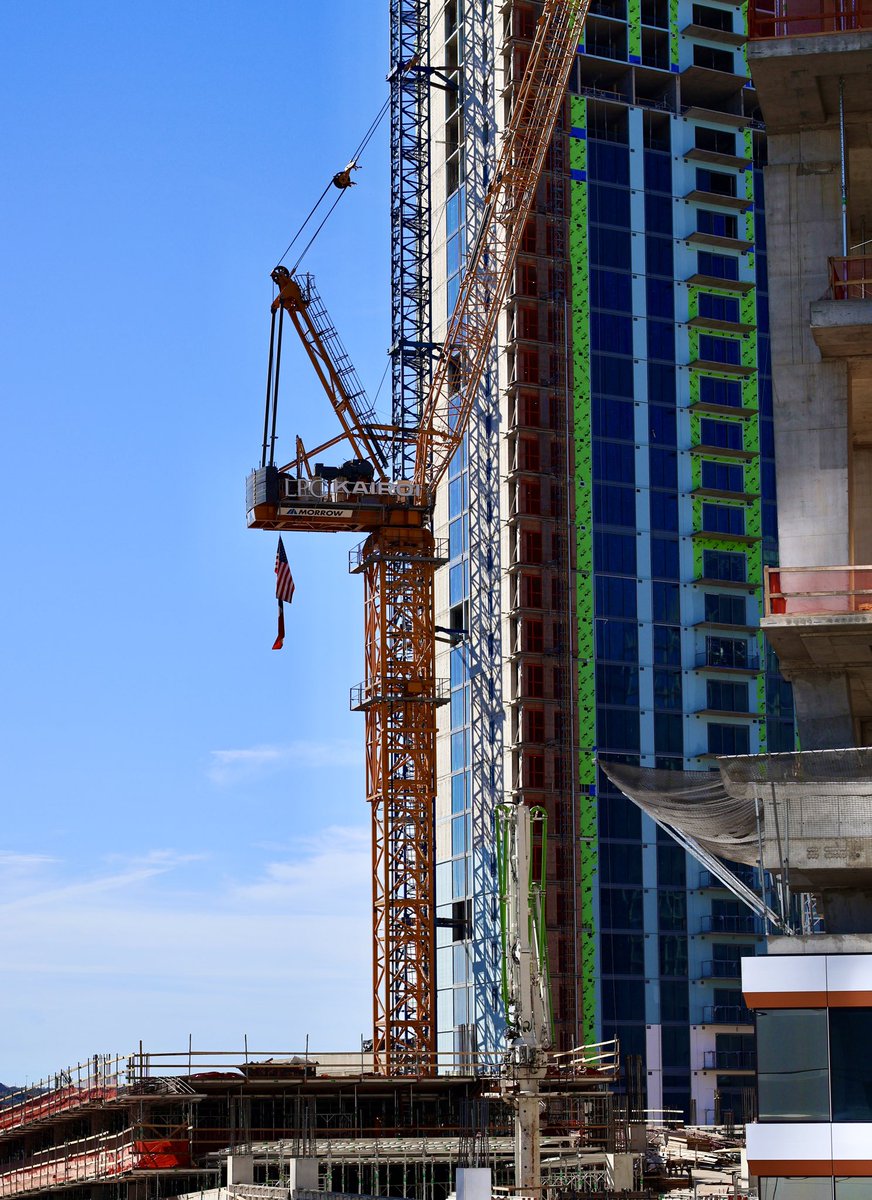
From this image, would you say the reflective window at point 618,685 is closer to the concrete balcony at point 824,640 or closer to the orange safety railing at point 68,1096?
the orange safety railing at point 68,1096

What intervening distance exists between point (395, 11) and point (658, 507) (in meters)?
38.3

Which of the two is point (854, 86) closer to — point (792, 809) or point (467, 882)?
point (792, 809)

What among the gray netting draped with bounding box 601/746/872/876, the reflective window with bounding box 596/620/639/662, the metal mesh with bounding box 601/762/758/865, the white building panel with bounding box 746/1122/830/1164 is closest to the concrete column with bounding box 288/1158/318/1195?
the metal mesh with bounding box 601/762/758/865

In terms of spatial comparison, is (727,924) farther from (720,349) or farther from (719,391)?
(720,349)

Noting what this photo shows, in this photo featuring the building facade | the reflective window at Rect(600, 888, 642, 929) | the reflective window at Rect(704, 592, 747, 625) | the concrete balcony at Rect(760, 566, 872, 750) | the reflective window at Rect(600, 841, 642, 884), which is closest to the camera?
the building facade

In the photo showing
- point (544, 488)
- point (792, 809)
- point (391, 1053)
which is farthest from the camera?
point (544, 488)

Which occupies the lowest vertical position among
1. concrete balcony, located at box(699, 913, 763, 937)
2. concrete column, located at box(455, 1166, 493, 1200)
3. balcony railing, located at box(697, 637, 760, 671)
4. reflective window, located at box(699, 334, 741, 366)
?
concrete column, located at box(455, 1166, 493, 1200)

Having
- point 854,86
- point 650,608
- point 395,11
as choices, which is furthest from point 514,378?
point 854,86

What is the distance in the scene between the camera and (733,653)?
426ft

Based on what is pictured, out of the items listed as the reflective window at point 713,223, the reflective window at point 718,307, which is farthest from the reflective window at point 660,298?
the reflective window at point 713,223

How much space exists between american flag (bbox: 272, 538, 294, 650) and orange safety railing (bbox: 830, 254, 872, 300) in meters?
60.1

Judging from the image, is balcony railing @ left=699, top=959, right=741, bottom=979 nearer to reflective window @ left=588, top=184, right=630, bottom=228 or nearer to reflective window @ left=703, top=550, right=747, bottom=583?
reflective window @ left=703, top=550, right=747, bottom=583

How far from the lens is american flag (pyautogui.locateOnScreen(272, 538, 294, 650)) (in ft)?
340

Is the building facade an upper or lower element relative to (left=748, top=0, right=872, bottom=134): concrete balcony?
lower
